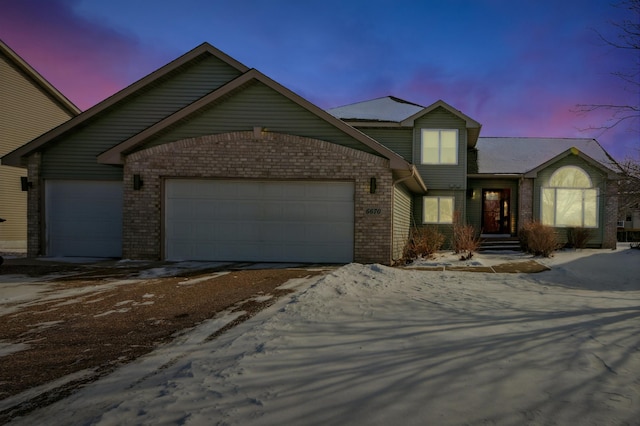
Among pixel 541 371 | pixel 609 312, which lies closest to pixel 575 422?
pixel 541 371

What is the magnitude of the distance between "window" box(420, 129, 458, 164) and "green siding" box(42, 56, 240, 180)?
836 cm

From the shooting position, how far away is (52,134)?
11.4 meters

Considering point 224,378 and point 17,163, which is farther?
point 17,163

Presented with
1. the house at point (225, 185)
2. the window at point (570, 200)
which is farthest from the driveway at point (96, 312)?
the window at point (570, 200)

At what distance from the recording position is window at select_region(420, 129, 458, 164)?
50.0ft

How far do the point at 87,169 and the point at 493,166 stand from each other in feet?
54.6

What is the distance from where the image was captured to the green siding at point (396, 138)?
50.5 ft

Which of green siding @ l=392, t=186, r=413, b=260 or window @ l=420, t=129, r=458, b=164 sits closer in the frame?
green siding @ l=392, t=186, r=413, b=260

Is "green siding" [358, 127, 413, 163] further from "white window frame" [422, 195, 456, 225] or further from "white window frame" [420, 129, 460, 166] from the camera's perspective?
"white window frame" [422, 195, 456, 225]

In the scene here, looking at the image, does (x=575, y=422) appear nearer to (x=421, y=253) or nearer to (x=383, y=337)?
(x=383, y=337)

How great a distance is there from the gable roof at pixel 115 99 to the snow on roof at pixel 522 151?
12.3m

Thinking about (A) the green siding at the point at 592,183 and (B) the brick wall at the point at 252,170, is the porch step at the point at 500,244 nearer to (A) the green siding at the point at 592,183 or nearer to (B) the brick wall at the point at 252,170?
(A) the green siding at the point at 592,183

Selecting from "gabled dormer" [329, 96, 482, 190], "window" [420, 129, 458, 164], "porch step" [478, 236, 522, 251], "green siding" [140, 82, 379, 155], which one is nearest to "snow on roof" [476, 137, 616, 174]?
"gabled dormer" [329, 96, 482, 190]

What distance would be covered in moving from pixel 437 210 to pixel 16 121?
2084 centimetres
